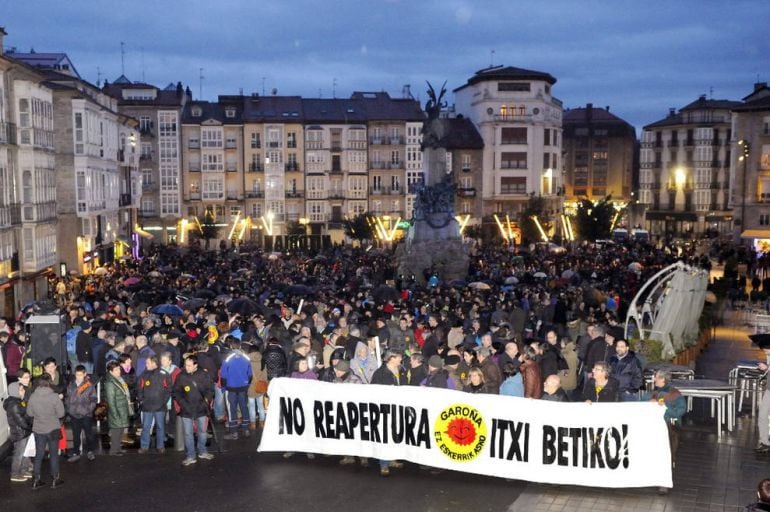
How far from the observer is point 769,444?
13.3 meters

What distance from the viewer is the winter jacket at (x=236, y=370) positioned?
48.4ft

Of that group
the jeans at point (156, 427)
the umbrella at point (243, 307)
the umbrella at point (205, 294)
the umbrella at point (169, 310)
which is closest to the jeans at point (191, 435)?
the jeans at point (156, 427)

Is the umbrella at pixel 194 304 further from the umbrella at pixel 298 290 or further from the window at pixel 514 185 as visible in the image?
the window at pixel 514 185

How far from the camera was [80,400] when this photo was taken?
43.6 feet

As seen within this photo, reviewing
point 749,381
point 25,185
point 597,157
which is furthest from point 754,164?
point 749,381

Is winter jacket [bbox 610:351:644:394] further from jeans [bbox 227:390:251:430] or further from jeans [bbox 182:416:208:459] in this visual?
jeans [bbox 182:416:208:459]

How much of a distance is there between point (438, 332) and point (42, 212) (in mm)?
27147

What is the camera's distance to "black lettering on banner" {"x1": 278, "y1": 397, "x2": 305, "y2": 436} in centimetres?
1334

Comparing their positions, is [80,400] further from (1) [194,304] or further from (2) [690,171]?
(2) [690,171]

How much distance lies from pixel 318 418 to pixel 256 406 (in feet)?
9.20

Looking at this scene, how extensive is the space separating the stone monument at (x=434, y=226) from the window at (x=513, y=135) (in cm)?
3662

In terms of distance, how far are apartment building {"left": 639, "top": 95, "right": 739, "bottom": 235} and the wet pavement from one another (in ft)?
275

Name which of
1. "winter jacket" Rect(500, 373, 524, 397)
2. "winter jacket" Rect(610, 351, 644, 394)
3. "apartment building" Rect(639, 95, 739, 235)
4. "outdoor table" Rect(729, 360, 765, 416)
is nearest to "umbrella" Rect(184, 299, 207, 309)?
"winter jacket" Rect(500, 373, 524, 397)

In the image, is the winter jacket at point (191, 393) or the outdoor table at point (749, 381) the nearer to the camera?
the winter jacket at point (191, 393)
